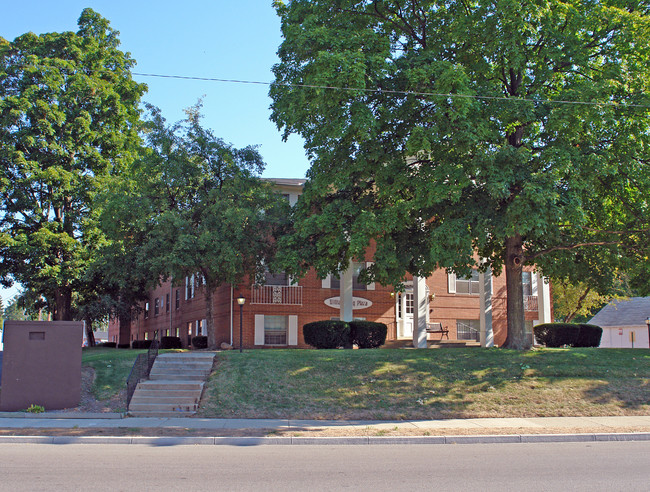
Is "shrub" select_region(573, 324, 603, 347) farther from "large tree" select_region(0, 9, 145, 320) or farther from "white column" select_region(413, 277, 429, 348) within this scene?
"large tree" select_region(0, 9, 145, 320)

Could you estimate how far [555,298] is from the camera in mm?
40312

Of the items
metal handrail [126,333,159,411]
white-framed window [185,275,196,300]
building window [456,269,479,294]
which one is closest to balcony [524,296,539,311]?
building window [456,269,479,294]

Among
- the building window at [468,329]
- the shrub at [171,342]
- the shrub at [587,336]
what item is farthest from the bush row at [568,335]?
the shrub at [171,342]

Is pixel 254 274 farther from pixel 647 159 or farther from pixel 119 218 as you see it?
pixel 647 159

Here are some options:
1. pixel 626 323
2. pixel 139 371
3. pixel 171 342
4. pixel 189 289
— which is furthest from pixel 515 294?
pixel 626 323

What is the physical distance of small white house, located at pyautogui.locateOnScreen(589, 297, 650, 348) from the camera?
160ft

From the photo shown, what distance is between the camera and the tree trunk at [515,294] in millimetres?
19922

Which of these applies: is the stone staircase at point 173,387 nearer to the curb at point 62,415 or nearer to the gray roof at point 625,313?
the curb at point 62,415

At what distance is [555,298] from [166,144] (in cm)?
2924

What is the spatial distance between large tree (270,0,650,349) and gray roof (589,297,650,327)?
32.5m

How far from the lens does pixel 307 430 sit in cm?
1259

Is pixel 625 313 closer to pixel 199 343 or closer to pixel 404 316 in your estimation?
pixel 404 316

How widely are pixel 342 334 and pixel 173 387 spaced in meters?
9.12

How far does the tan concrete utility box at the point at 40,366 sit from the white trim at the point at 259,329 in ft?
42.4
